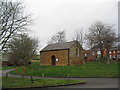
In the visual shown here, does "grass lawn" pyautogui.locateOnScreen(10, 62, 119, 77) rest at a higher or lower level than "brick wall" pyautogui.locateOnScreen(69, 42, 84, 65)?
lower

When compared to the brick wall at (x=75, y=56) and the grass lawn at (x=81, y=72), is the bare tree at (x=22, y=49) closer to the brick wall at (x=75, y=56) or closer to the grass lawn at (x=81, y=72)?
the grass lawn at (x=81, y=72)

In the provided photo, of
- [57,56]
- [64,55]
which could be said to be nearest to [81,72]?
[64,55]

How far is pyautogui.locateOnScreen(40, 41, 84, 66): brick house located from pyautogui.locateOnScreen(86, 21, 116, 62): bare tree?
6.13m

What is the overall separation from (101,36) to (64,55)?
13.5 metres

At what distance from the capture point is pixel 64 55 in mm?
39062

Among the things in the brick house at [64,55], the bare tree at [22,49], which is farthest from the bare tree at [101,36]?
the bare tree at [22,49]

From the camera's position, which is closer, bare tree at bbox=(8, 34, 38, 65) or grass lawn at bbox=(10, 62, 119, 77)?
bare tree at bbox=(8, 34, 38, 65)

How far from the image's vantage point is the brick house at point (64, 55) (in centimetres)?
3866

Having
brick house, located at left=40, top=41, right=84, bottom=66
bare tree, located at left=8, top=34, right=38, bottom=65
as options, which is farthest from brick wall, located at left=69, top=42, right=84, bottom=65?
bare tree, located at left=8, top=34, right=38, bottom=65

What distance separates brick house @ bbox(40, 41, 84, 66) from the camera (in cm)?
3866

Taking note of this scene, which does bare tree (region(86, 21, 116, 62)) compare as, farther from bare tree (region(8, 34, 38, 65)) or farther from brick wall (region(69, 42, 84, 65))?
bare tree (region(8, 34, 38, 65))

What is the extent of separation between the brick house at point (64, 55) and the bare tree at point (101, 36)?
6.13 metres

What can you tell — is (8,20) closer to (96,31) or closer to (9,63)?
(96,31)

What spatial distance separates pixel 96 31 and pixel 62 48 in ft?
48.6
